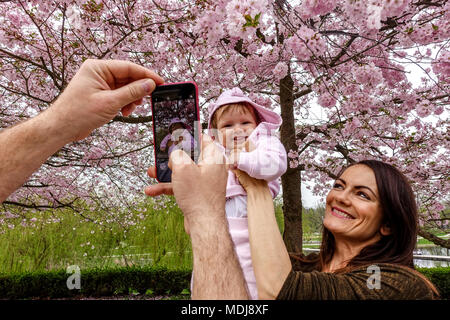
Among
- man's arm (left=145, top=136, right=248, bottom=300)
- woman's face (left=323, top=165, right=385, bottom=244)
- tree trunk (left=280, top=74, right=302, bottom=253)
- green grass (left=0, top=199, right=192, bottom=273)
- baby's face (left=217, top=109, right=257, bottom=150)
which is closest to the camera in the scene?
Result: man's arm (left=145, top=136, right=248, bottom=300)

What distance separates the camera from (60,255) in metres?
9.02

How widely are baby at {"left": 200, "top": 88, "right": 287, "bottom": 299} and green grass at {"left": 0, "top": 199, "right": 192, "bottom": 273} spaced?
6.91 meters

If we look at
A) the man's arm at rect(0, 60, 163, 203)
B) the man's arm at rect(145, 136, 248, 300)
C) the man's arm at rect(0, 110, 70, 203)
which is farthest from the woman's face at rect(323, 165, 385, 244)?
the man's arm at rect(0, 110, 70, 203)

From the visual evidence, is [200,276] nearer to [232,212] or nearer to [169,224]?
[232,212]

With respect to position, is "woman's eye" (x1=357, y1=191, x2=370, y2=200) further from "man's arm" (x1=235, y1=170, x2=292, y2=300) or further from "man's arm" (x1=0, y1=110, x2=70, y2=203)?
"man's arm" (x1=0, y1=110, x2=70, y2=203)

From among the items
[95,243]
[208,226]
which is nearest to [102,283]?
[95,243]

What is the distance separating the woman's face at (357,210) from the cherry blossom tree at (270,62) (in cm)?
105

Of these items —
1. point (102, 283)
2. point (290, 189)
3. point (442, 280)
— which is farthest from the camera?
point (102, 283)

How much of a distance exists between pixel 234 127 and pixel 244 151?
430 millimetres

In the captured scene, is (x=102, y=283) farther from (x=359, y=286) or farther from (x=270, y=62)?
(x=359, y=286)

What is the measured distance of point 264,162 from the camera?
1.43m

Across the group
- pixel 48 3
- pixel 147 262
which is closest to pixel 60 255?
pixel 147 262

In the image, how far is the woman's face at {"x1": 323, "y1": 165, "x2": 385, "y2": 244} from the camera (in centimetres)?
161

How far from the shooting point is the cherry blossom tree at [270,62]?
3008 millimetres
